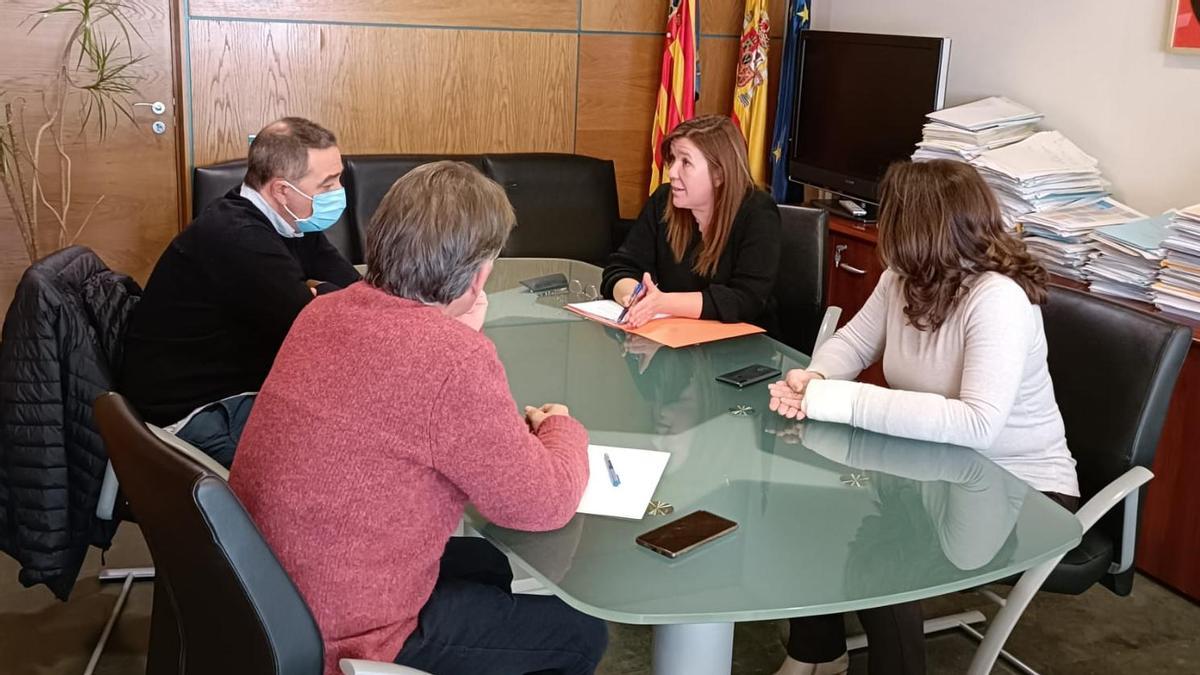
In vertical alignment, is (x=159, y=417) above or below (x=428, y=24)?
below

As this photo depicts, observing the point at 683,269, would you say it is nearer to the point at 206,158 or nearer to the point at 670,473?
the point at 670,473

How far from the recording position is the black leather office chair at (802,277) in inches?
127

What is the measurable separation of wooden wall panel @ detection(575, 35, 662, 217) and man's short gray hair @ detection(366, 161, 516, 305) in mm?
3533

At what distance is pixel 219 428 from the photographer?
8.43ft

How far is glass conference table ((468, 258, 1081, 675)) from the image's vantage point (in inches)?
62.0

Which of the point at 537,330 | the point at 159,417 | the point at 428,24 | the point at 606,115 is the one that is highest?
the point at 428,24

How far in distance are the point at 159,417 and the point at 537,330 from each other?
86cm

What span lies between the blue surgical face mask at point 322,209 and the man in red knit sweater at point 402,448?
1105 mm

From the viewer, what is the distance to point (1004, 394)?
2123 millimetres

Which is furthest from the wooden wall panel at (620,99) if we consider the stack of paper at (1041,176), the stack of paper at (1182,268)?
the stack of paper at (1182,268)

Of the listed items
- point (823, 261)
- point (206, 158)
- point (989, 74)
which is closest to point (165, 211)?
point (206, 158)

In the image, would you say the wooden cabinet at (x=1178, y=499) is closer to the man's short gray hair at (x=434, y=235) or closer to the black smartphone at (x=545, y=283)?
the black smartphone at (x=545, y=283)

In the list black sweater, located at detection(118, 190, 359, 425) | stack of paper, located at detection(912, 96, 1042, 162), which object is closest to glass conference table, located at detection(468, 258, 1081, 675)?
black sweater, located at detection(118, 190, 359, 425)

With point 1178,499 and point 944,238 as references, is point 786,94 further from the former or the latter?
point 944,238
